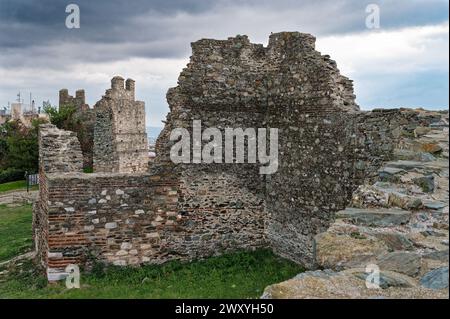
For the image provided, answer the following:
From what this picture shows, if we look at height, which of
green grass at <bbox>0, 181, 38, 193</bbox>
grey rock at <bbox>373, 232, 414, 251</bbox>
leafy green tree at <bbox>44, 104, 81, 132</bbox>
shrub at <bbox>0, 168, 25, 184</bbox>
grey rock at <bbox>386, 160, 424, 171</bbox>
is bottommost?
green grass at <bbox>0, 181, 38, 193</bbox>

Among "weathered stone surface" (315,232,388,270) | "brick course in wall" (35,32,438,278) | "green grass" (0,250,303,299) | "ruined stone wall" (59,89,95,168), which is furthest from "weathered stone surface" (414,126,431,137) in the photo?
"ruined stone wall" (59,89,95,168)

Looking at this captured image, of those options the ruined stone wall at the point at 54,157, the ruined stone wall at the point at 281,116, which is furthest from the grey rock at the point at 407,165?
the ruined stone wall at the point at 54,157

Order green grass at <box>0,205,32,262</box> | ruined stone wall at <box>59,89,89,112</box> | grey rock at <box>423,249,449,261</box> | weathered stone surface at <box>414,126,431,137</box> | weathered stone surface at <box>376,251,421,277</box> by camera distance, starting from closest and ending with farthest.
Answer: weathered stone surface at <box>376,251,421,277</box>, grey rock at <box>423,249,449,261</box>, weathered stone surface at <box>414,126,431,137</box>, green grass at <box>0,205,32,262</box>, ruined stone wall at <box>59,89,89,112</box>

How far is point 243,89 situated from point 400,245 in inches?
293

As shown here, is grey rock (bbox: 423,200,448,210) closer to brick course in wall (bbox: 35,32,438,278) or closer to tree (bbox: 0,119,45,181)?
brick course in wall (bbox: 35,32,438,278)

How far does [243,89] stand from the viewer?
41.9ft

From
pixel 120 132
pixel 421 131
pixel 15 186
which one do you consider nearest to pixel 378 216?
pixel 421 131

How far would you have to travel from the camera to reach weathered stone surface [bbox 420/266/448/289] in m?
5.04

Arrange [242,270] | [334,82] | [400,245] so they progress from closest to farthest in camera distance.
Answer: [400,245]
[334,82]
[242,270]

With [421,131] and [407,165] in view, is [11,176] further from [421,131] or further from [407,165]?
[407,165]

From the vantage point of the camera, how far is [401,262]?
221 inches

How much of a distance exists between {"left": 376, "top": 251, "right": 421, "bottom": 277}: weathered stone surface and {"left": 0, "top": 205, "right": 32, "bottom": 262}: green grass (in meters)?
11.1

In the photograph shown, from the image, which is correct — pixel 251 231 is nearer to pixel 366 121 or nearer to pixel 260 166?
pixel 260 166

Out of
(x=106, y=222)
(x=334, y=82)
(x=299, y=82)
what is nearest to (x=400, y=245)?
(x=334, y=82)
